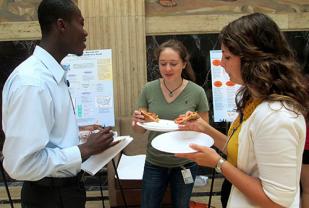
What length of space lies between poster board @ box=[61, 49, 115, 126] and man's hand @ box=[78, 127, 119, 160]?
2.08 meters

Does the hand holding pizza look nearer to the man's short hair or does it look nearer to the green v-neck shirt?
the green v-neck shirt

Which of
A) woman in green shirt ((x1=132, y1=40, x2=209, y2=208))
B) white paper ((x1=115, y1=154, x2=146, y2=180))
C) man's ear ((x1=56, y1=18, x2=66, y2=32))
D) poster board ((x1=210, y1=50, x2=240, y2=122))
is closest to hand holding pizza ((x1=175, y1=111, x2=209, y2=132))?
woman in green shirt ((x1=132, y1=40, x2=209, y2=208))

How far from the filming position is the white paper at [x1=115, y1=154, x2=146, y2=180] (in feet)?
11.4

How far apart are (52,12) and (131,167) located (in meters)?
2.33

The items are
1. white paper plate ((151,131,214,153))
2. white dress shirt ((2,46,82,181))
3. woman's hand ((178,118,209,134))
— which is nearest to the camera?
white dress shirt ((2,46,82,181))

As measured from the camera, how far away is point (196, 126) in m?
2.11

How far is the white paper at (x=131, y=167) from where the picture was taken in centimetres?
348

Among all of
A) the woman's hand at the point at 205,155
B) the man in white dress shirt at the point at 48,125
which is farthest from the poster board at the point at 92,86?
the woman's hand at the point at 205,155

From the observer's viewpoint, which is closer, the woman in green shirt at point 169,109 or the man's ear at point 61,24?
the man's ear at point 61,24

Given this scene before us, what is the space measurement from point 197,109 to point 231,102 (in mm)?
1106

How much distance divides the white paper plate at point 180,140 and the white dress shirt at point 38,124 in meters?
0.54

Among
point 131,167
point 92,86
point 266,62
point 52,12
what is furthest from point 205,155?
point 92,86

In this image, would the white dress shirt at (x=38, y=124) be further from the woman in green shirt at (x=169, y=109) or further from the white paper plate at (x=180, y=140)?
the woman in green shirt at (x=169, y=109)

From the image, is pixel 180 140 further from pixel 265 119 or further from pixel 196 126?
pixel 265 119
